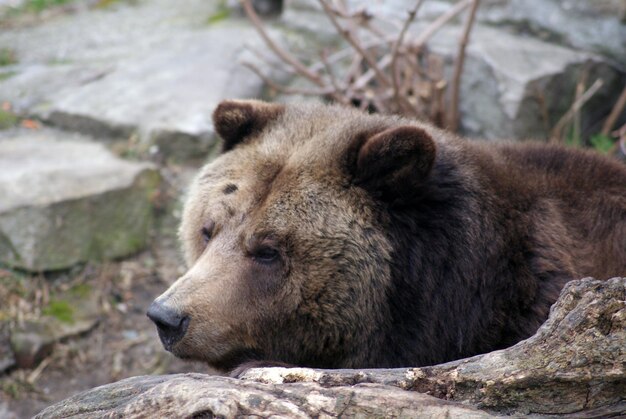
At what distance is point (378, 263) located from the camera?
3.77 m

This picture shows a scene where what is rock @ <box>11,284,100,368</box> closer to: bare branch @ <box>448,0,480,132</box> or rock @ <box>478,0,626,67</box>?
bare branch @ <box>448,0,480,132</box>

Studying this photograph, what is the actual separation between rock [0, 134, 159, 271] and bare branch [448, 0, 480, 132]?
2798 millimetres

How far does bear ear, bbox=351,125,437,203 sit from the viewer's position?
3.62 m

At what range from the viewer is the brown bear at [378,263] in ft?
12.3

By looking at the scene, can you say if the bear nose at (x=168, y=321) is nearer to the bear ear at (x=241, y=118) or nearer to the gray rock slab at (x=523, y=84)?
the bear ear at (x=241, y=118)

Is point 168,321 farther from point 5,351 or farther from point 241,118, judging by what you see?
point 5,351

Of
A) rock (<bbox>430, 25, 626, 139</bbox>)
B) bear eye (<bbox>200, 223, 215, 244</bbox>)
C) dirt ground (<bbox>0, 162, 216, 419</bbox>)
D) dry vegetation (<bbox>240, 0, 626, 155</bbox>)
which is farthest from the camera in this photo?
rock (<bbox>430, 25, 626, 139</bbox>)

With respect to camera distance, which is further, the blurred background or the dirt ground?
the blurred background

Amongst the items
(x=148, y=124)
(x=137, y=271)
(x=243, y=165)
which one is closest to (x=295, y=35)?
(x=148, y=124)

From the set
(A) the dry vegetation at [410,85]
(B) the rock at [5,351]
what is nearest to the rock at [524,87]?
(A) the dry vegetation at [410,85]

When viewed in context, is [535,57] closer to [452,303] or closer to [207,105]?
[207,105]

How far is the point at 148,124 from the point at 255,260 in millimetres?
4500

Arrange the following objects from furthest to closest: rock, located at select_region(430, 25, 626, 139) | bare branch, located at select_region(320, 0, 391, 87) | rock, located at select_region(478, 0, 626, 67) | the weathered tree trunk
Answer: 1. rock, located at select_region(478, 0, 626, 67)
2. rock, located at select_region(430, 25, 626, 139)
3. bare branch, located at select_region(320, 0, 391, 87)
4. the weathered tree trunk

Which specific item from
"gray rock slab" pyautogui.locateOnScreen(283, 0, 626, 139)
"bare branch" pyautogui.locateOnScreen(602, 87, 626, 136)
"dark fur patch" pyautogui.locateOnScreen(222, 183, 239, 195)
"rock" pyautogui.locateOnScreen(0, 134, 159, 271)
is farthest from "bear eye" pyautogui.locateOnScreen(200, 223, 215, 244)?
"bare branch" pyautogui.locateOnScreen(602, 87, 626, 136)
